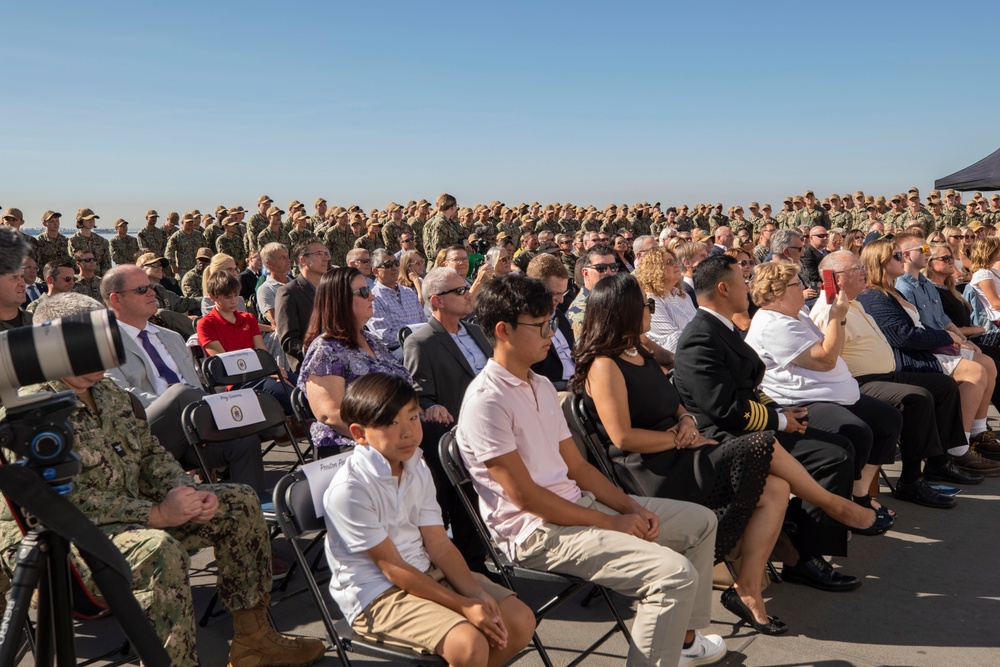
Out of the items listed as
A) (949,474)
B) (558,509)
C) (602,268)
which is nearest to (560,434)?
(558,509)

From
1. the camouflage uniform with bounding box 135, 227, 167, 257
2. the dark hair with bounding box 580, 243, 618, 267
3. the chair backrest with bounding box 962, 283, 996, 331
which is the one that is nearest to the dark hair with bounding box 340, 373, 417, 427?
the dark hair with bounding box 580, 243, 618, 267

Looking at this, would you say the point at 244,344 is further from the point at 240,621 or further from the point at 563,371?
the point at 240,621

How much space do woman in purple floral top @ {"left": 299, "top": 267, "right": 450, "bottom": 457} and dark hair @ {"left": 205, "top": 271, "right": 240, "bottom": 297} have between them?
2.07 metres

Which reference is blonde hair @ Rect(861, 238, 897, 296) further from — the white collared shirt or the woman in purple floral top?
the white collared shirt

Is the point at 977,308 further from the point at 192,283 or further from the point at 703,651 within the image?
the point at 192,283

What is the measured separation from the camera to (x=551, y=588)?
12.2ft

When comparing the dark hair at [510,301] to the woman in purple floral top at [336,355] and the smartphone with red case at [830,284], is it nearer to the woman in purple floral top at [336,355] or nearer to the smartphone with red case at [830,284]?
the woman in purple floral top at [336,355]

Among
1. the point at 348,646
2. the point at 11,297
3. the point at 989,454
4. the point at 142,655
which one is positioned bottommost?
A: the point at 989,454

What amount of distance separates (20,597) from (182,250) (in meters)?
12.6

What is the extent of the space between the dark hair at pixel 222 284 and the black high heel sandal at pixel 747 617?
3.99 meters

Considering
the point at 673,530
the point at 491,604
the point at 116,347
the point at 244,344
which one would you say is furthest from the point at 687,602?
the point at 244,344

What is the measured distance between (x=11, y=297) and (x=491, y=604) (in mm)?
3232

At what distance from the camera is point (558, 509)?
2.88 m

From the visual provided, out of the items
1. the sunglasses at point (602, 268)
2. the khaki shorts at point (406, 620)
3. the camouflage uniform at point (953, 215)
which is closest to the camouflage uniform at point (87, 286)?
the sunglasses at point (602, 268)
